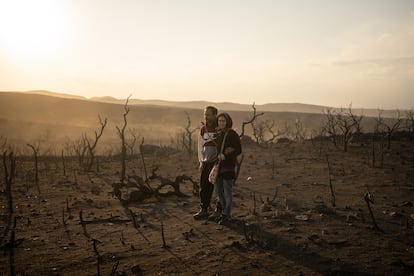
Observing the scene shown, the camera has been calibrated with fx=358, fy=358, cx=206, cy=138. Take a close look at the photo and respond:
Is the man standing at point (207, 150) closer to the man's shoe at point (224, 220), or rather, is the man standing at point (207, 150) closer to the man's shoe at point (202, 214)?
the man's shoe at point (202, 214)

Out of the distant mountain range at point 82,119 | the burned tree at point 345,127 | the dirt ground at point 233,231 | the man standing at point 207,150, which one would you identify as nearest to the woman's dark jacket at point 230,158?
the man standing at point 207,150

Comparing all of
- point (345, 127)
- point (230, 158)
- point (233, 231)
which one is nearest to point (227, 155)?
point (230, 158)

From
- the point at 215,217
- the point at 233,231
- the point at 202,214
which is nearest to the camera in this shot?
the point at 233,231

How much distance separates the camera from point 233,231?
19.0 ft

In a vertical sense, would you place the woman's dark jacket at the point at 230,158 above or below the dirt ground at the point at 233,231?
above

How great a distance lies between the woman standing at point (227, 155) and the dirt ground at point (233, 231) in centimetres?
43

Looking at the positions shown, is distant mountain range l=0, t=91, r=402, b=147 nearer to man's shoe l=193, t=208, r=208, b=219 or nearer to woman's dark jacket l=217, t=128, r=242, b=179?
man's shoe l=193, t=208, r=208, b=219

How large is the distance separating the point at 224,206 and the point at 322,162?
7699 mm

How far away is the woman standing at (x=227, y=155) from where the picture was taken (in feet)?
20.0

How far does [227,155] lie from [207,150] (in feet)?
1.76

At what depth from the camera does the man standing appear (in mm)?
6414

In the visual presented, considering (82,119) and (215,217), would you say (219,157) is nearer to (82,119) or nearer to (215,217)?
(215,217)

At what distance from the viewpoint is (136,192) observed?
328 inches

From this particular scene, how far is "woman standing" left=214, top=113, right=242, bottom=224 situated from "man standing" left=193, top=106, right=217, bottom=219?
0.20 meters
